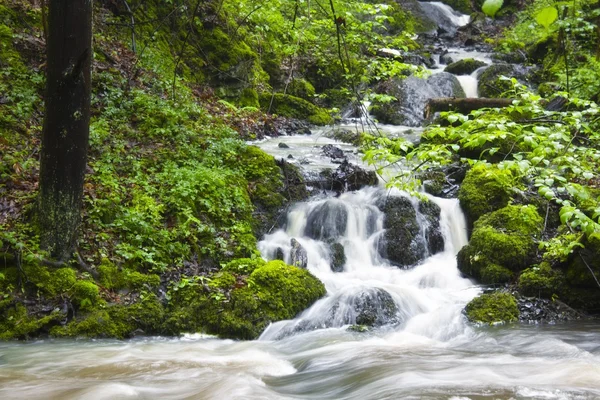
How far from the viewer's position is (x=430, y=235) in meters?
8.84

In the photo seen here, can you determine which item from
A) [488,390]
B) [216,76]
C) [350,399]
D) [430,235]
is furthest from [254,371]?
[216,76]

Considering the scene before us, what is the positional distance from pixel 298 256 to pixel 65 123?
3817 mm

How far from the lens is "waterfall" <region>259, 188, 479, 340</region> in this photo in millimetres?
6430


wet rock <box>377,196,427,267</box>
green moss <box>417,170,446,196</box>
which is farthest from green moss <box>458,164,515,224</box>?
wet rock <box>377,196,427,267</box>

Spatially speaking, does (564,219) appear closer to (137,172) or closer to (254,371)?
(254,371)

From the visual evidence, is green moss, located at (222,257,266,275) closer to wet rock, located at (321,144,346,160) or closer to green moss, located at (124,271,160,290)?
green moss, located at (124,271,160,290)

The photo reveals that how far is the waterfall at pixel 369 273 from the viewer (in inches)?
253

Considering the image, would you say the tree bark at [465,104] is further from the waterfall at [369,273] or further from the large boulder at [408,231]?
the waterfall at [369,273]

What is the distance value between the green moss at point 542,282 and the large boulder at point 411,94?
9.69 meters

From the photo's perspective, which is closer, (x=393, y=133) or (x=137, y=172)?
(x=137, y=172)

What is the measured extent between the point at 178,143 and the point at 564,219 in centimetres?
640

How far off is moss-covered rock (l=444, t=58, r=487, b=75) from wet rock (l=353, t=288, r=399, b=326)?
49.6 feet

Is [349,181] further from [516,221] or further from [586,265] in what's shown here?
[586,265]

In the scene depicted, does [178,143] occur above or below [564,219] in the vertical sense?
above
